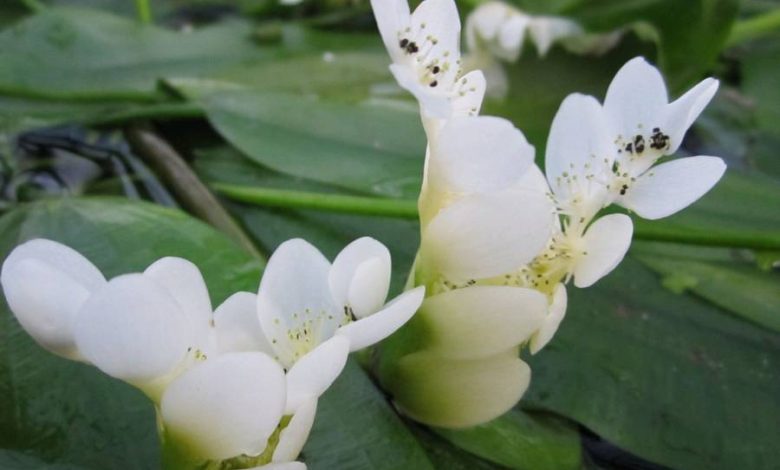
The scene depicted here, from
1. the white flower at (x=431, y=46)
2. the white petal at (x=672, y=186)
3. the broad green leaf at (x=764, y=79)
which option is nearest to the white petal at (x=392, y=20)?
the white flower at (x=431, y=46)

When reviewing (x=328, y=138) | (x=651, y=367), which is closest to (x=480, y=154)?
(x=651, y=367)

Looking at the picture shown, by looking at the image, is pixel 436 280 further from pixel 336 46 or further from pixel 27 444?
pixel 336 46

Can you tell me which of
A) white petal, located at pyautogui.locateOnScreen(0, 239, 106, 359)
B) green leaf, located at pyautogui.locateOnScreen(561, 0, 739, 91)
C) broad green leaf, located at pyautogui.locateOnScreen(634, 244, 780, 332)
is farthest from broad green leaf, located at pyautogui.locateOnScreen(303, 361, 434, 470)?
green leaf, located at pyautogui.locateOnScreen(561, 0, 739, 91)

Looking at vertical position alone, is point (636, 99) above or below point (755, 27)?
above

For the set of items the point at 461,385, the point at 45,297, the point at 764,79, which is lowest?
the point at 764,79

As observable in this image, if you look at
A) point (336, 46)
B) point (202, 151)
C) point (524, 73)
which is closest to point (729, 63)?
point (524, 73)

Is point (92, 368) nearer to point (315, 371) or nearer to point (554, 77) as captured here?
point (315, 371)
